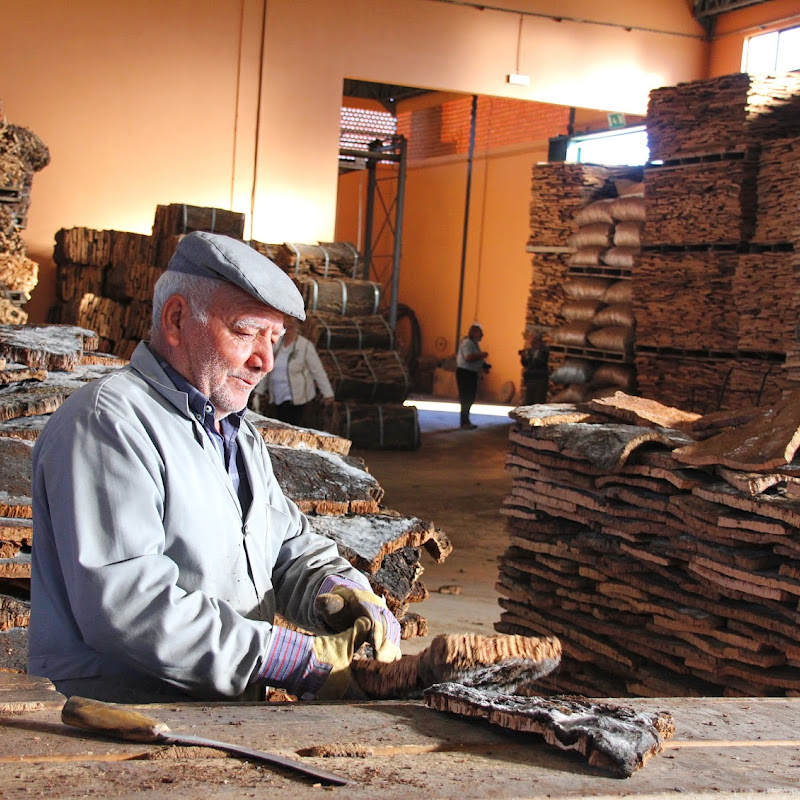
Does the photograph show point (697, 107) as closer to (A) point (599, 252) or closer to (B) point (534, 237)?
(A) point (599, 252)

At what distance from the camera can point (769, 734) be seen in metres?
1.98

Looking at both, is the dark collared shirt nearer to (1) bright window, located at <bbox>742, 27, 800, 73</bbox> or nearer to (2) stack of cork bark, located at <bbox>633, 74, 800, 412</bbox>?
(2) stack of cork bark, located at <bbox>633, 74, 800, 412</bbox>

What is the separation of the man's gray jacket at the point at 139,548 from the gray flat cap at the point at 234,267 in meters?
0.23

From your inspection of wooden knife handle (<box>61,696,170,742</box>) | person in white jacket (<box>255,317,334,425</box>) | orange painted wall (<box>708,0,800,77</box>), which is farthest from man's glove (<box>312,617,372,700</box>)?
orange painted wall (<box>708,0,800,77</box>)

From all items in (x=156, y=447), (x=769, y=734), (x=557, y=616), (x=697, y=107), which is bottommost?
(x=557, y=616)

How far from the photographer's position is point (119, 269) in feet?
40.8

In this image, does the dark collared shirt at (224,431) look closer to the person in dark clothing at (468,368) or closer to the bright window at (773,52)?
the person in dark clothing at (468,368)

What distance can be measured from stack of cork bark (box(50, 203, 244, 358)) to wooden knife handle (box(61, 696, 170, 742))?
10434 millimetres

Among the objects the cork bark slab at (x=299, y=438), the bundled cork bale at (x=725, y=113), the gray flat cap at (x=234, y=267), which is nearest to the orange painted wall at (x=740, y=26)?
the bundled cork bale at (x=725, y=113)

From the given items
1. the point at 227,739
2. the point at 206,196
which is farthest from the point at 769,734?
the point at 206,196

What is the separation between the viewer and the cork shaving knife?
1652mm

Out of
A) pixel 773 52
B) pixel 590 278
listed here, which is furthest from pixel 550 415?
pixel 773 52

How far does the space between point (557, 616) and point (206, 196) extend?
34.3ft

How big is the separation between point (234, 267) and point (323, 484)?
6.98 feet
